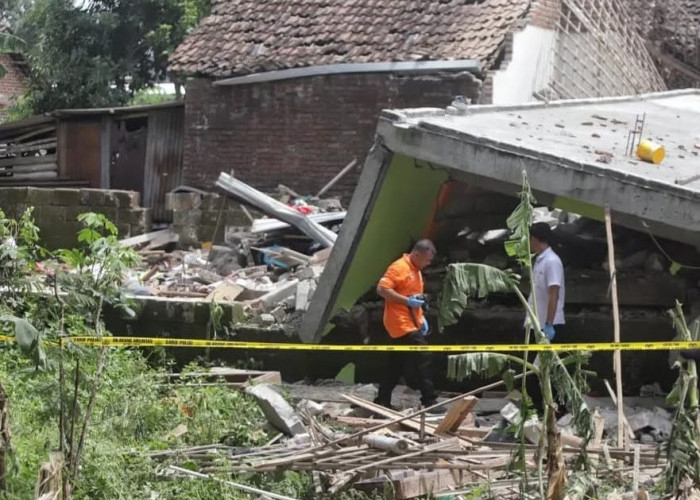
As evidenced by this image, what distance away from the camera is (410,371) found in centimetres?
932

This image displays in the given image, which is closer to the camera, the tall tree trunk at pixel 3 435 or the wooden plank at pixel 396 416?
the tall tree trunk at pixel 3 435

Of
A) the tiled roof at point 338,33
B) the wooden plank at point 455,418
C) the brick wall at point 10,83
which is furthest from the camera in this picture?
the brick wall at point 10,83

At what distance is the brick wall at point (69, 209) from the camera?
52.0 ft

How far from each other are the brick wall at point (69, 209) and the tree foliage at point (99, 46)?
22.5 ft

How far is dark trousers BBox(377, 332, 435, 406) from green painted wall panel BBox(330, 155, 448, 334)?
4.72 ft

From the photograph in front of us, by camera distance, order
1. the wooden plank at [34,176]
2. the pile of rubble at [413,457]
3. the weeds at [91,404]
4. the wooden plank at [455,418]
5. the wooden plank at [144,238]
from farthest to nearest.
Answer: the wooden plank at [34,176], the wooden plank at [144,238], the wooden plank at [455,418], the pile of rubble at [413,457], the weeds at [91,404]

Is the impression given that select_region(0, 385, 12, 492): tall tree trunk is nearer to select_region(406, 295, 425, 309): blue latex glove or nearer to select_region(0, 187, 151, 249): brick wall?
select_region(406, 295, 425, 309): blue latex glove

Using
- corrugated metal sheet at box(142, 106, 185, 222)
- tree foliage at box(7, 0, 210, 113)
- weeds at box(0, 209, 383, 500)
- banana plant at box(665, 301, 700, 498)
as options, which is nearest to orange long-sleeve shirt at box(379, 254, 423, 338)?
weeds at box(0, 209, 383, 500)

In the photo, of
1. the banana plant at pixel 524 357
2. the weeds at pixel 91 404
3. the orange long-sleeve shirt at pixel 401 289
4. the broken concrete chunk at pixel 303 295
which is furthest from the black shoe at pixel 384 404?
the banana plant at pixel 524 357

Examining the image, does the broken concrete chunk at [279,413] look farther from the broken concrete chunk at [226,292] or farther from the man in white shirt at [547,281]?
the broken concrete chunk at [226,292]

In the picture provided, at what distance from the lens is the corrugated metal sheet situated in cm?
1894

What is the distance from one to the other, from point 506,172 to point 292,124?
8.69 meters

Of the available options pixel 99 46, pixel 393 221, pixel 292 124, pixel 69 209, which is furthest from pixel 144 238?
pixel 99 46

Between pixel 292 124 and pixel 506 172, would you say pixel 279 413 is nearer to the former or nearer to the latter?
pixel 506 172
